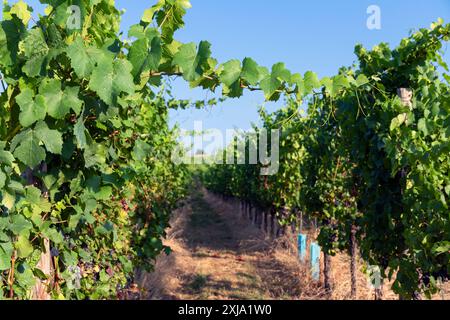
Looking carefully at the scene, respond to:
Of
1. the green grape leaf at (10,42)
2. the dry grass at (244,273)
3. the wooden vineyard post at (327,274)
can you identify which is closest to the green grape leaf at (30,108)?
the green grape leaf at (10,42)

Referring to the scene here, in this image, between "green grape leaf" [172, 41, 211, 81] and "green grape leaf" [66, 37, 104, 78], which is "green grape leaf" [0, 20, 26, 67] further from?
"green grape leaf" [172, 41, 211, 81]

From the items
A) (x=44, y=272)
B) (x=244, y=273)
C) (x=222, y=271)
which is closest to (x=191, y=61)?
→ (x=44, y=272)

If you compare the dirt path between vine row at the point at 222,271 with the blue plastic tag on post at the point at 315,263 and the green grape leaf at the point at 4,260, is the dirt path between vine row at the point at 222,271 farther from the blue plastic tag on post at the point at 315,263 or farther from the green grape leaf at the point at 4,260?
the green grape leaf at the point at 4,260

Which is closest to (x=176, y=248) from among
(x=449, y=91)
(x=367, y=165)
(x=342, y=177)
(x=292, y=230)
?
(x=292, y=230)

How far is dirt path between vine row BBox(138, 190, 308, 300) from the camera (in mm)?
7945

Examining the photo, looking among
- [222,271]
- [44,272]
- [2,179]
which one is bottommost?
[222,271]

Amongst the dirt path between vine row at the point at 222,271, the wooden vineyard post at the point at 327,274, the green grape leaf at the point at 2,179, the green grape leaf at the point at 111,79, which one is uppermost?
the green grape leaf at the point at 111,79

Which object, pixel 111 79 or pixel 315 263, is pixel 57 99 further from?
pixel 315 263

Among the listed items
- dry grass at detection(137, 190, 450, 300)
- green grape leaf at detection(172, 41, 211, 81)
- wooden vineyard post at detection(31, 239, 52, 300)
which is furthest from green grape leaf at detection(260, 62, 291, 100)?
dry grass at detection(137, 190, 450, 300)

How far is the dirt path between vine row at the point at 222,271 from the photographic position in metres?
7.95

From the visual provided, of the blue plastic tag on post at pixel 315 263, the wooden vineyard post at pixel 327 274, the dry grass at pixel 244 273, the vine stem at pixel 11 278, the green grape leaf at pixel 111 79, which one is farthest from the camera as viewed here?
the blue plastic tag on post at pixel 315 263

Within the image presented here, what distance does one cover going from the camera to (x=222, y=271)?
32.2ft

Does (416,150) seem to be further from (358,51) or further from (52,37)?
(52,37)
